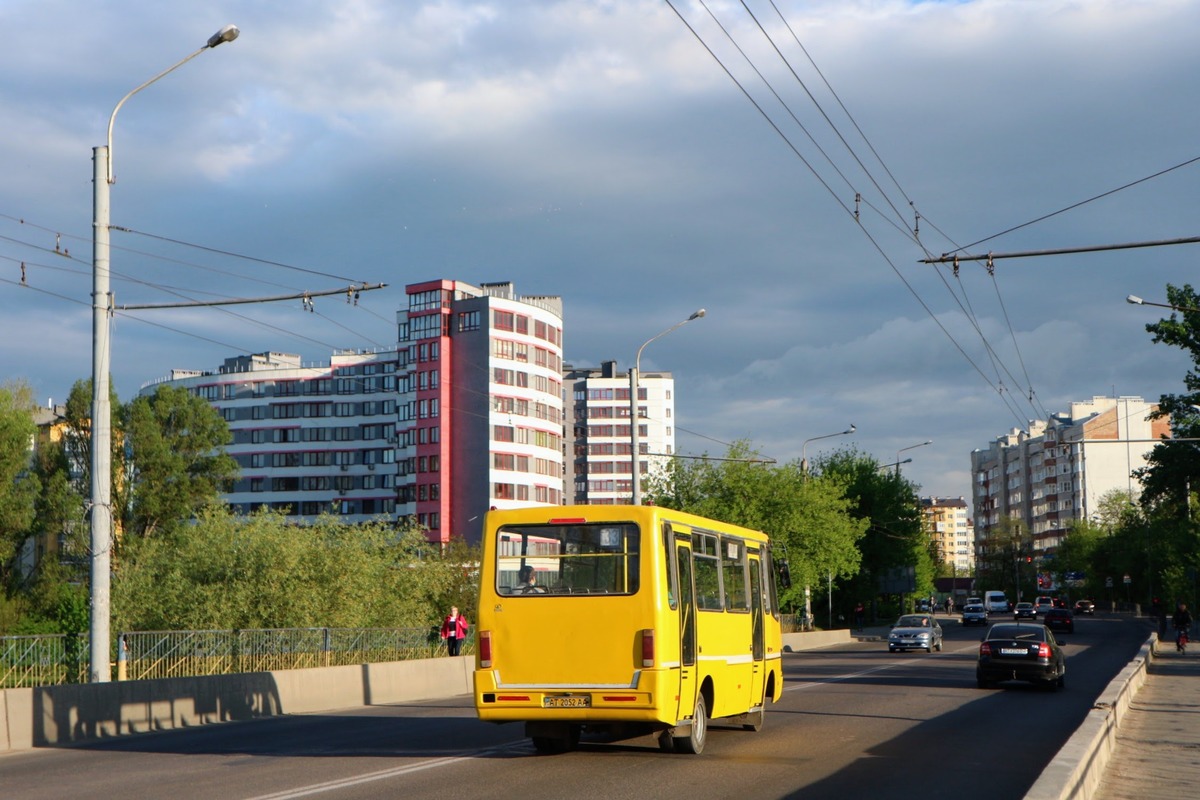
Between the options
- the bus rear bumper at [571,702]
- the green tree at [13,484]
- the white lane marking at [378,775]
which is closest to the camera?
the white lane marking at [378,775]

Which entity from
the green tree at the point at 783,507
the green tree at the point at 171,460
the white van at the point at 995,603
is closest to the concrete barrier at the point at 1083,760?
the green tree at the point at 783,507

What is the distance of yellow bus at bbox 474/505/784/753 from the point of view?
1491 cm

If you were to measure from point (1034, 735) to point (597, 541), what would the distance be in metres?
7.46

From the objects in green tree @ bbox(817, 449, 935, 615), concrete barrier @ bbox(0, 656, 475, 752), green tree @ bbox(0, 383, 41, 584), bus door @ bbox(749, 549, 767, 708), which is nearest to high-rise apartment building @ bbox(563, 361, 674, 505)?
green tree @ bbox(817, 449, 935, 615)

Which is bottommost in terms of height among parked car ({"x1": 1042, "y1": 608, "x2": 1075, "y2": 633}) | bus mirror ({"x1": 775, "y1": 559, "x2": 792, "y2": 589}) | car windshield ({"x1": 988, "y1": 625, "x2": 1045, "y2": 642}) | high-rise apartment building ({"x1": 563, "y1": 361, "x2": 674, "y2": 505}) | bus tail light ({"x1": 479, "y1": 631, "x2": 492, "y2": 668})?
parked car ({"x1": 1042, "y1": 608, "x2": 1075, "y2": 633})

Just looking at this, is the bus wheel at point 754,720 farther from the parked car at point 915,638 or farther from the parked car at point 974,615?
the parked car at point 974,615

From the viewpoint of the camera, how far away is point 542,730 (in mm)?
15664

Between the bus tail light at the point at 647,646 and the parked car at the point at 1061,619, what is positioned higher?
the bus tail light at the point at 647,646

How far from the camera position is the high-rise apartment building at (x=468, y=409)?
11088 cm

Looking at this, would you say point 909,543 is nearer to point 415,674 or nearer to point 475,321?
point 475,321

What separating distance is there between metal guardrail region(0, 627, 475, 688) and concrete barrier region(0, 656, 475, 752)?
4.46ft

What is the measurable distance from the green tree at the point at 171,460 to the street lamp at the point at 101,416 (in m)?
65.2

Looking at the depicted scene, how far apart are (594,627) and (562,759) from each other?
1.55 metres

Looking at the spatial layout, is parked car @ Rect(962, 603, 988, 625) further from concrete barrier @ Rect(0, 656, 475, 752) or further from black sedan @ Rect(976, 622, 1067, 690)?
concrete barrier @ Rect(0, 656, 475, 752)
